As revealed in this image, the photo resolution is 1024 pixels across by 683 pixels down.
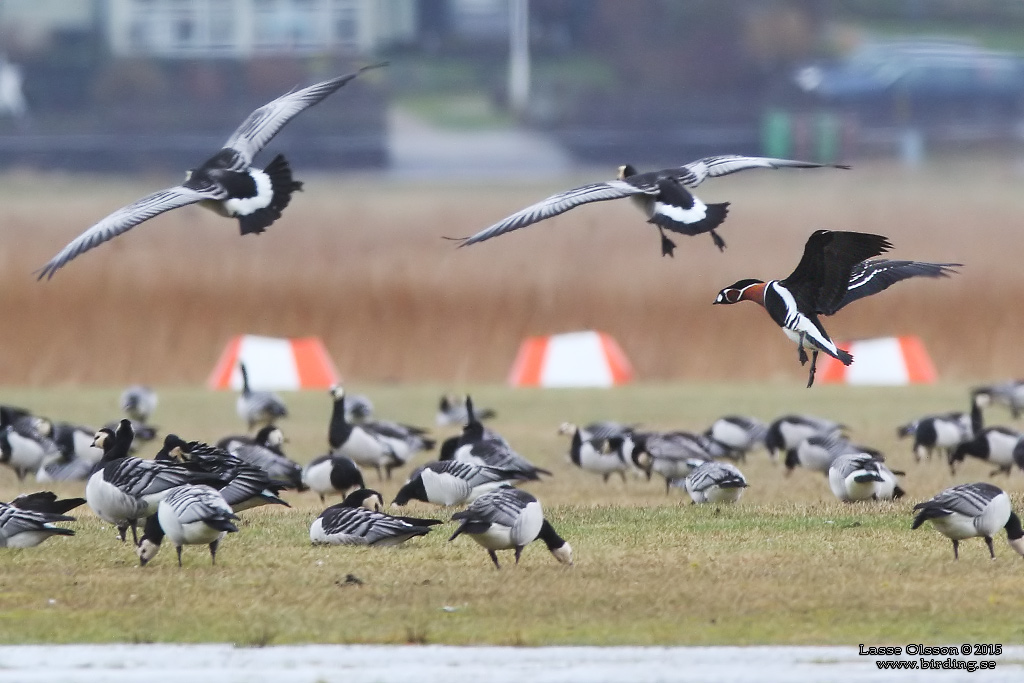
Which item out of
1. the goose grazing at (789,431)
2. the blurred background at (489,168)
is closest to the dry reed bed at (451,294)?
the blurred background at (489,168)

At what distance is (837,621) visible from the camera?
9727 mm

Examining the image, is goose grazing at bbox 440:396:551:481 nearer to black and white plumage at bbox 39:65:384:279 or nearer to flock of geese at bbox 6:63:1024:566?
flock of geese at bbox 6:63:1024:566

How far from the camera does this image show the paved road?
8516 millimetres

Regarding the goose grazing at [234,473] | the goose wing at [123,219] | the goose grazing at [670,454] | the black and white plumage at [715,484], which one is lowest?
the goose grazing at [670,454]

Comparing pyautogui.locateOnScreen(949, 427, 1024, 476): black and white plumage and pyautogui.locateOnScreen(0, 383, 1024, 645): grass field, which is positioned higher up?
pyautogui.locateOnScreen(0, 383, 1024, 645): grass field

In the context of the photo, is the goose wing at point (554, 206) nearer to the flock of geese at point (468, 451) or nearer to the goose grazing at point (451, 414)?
the flock of geese at point (468, 451)

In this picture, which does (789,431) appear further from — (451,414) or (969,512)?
(969,512)

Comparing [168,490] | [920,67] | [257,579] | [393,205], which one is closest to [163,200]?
[168,490]

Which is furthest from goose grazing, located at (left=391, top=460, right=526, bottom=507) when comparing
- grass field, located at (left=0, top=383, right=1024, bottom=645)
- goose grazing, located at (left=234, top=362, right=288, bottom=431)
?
goose grazing, located at (left=234, top=362, right=288, bottom=431)

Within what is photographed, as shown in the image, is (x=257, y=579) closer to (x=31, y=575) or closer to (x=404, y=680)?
(x=31, y=575)

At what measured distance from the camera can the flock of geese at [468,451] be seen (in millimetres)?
11289

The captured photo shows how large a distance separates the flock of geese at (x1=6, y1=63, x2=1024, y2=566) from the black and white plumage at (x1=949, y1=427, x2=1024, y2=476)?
19 mm

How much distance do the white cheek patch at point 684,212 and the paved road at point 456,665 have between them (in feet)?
19.5

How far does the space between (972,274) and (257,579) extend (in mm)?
23808
